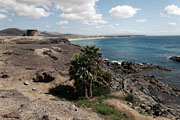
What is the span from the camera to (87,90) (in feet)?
100

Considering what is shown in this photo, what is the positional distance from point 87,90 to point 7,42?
50644mm

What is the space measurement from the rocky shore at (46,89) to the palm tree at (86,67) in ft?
19.2

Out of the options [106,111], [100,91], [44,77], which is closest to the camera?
[106,111]

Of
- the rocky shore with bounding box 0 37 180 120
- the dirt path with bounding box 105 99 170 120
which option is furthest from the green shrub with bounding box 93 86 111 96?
the rocky shore with bounding box 0 37 180 120

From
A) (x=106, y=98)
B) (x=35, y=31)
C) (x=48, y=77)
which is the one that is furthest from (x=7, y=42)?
(x=106, y=98)

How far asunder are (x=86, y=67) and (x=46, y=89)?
9.83m

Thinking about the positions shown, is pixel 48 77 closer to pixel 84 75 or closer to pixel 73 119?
pixel 84 75

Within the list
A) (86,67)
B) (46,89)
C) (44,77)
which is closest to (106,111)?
(86,67)

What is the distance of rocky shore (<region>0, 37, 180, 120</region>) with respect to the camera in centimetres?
1550

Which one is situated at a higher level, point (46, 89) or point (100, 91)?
point (100, 91)

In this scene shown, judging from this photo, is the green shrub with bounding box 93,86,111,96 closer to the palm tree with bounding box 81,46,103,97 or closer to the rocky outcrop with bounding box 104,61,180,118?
the palm tree with bounding box 81,46,103,97

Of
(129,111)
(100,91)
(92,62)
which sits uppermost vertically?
(92,62)

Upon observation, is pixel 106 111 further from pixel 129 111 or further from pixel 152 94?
pixel 152 94

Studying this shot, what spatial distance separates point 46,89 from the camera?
31297mm
